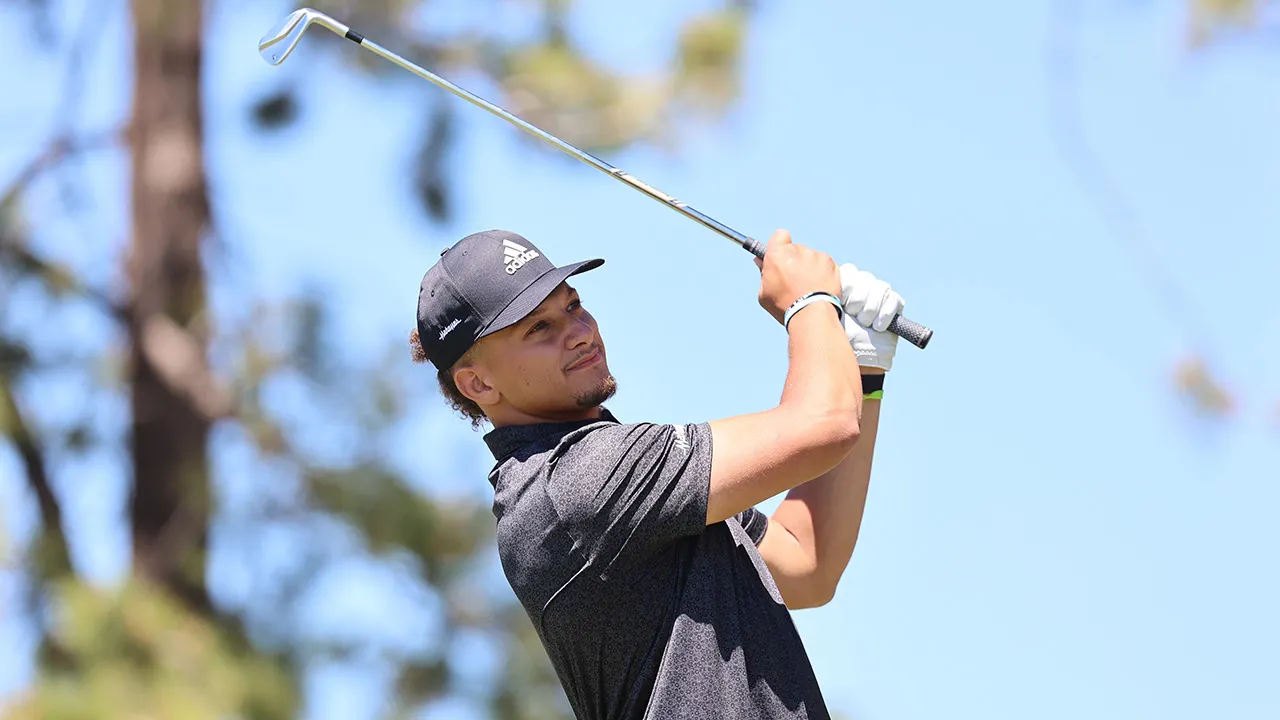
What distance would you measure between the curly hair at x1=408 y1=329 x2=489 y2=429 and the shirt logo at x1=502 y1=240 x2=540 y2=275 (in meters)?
0.18

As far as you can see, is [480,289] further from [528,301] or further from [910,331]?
[910,331]

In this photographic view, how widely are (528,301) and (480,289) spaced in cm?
7

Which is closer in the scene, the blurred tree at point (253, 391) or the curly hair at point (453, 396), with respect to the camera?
the curly hair at point (453, 396)

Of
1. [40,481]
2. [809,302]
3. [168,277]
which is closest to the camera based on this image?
[809,302]

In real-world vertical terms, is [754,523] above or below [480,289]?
below

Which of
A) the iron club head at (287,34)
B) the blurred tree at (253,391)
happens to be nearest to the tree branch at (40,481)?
the blurred tree at (253,391)

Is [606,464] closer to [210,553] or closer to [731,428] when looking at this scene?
[731,428]

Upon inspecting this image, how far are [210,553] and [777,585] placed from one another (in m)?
4.07

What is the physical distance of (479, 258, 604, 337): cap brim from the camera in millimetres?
2607

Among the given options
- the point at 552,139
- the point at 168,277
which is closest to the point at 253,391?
the point at 168,277

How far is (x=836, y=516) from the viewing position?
2.83 meters

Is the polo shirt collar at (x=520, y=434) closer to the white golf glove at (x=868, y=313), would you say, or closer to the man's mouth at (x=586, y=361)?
the man's mouth at (x=586, y=361)

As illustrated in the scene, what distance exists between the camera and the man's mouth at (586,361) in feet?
8.63

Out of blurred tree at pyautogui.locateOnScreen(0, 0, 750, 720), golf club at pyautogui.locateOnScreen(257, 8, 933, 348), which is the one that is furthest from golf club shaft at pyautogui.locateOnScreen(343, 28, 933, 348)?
blurred tree at pyautogui.locateOnScreen(0, 0, 750, 720)
